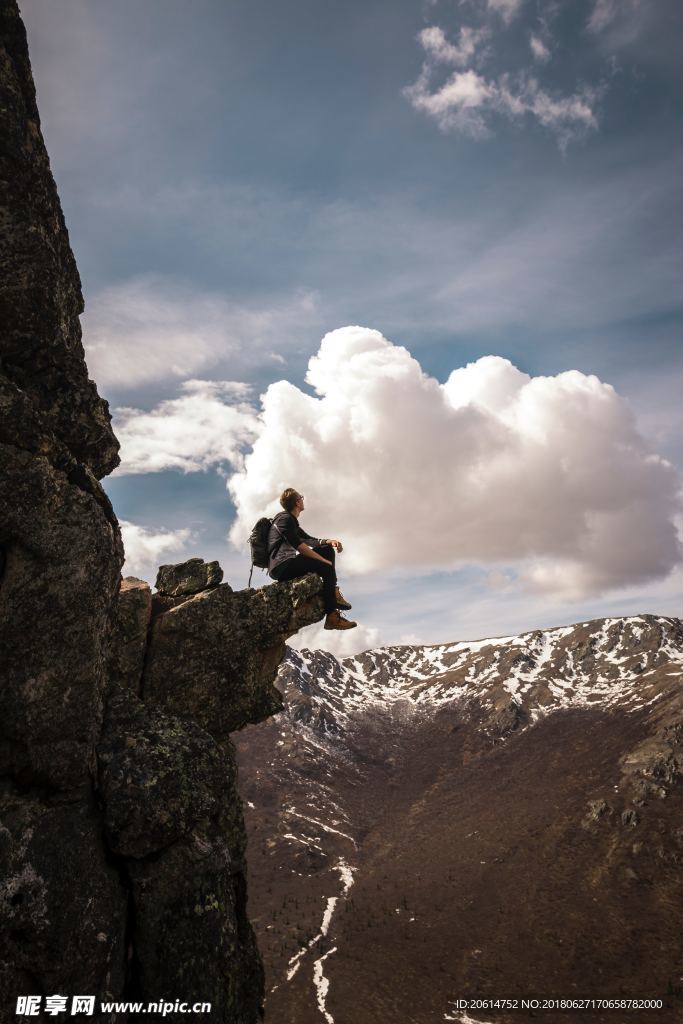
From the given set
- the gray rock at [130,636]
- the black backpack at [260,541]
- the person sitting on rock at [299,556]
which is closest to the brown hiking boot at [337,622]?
the person sitting on rock at [299,556]

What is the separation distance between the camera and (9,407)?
40.0 feet

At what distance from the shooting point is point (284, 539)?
1859cm

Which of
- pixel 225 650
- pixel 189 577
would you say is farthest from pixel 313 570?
pixel 189 577

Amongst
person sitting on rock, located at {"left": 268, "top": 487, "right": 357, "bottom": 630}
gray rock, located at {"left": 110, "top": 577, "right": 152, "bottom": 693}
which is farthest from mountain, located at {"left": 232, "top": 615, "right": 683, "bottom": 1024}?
gray rock, located at {"left": 110, "top": 577, "right": 152, "bottom": 693}

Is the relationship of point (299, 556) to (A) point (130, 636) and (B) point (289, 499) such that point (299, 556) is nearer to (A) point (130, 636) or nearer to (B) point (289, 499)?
(B) point (289, 499)

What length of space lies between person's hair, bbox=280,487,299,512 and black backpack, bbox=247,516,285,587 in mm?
964

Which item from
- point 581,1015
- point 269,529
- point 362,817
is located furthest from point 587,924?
point 269,529

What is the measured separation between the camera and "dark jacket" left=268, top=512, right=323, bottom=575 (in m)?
18.3

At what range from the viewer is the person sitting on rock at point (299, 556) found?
1833 cm

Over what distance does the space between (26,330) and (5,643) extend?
23.5 feet

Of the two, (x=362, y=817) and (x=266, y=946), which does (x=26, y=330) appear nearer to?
(x=266, y=946)

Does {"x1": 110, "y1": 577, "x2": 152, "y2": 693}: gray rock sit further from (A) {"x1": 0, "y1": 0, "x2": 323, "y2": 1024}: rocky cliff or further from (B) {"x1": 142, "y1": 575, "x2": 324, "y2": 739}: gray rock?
(B) {"x1": 142, "y1": 575, "x2": 324, "y2": 739}: gray rock

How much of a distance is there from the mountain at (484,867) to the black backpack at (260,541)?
232 feet

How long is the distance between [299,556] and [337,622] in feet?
8.00
